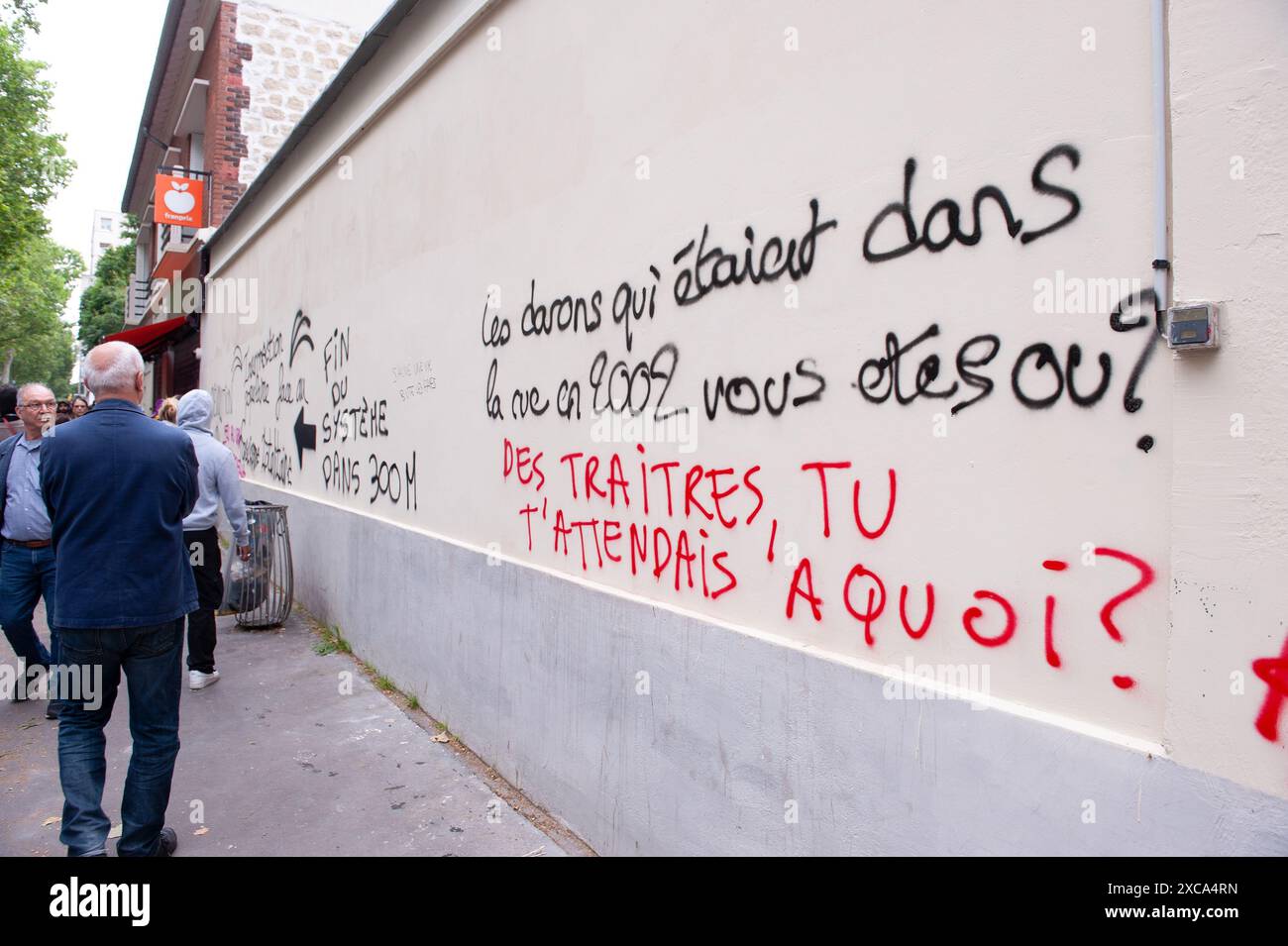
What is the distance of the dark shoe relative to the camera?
3625mm

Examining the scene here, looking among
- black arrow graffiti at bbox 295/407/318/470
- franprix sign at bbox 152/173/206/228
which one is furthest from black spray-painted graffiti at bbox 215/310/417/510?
franprix sign at bbox 152/173/206/228

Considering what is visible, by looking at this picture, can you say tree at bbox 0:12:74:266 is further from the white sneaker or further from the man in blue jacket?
the man in blue jacket

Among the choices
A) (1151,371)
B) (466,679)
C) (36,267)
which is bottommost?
(466,679)

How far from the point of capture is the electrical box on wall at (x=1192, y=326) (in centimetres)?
171

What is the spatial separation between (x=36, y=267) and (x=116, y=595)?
1909 inches

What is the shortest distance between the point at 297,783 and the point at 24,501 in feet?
8.29

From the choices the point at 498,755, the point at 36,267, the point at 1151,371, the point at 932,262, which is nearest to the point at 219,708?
the point at 498,755

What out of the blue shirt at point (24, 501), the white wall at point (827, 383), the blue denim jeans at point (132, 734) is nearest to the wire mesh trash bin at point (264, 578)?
the blue shirt at point (24, 501)

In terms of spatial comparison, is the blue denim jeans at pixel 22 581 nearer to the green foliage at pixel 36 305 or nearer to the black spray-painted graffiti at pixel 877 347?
the black spray-painted graffiti at pixel 877 347

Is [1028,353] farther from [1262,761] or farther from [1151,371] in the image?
[1262,761]

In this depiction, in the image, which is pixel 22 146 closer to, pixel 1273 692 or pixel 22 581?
pixel 22 581

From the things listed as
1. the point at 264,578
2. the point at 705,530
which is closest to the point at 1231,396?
the point at 705,530

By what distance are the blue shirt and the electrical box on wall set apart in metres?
5.83

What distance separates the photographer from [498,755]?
4480 mm
